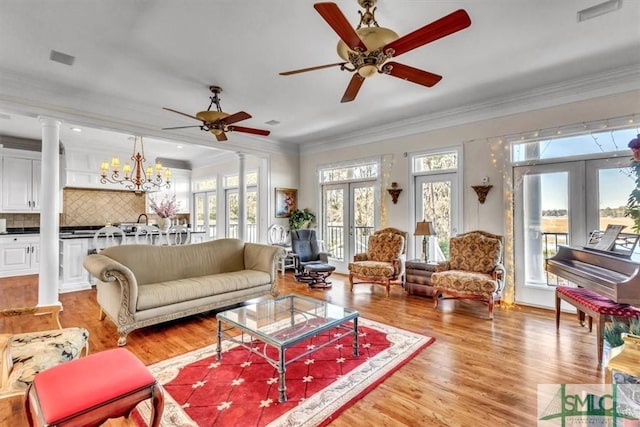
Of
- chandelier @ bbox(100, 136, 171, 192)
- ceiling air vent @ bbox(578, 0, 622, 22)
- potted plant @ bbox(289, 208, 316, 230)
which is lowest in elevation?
potted plant @ bbox(289, 208, 316, 230)

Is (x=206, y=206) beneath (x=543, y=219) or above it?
above

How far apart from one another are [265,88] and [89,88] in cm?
227

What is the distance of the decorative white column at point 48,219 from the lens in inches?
156

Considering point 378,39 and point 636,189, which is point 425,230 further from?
point 378,39

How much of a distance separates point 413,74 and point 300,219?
472 centimetres

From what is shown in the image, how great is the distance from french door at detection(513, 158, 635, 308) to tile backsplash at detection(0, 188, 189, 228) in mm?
8821

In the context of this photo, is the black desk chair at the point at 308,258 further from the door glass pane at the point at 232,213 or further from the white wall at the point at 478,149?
the door glass pane at the point at 232,213

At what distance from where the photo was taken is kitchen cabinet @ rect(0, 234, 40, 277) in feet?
19.8

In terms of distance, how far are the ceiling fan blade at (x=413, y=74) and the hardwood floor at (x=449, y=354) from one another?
2387 mm

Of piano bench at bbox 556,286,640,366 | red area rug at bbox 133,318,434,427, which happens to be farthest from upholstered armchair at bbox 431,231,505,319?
red area rug at bbox 133,318,434,427

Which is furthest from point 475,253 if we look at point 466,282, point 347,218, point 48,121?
point 48,121

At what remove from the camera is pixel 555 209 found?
13.3 feet

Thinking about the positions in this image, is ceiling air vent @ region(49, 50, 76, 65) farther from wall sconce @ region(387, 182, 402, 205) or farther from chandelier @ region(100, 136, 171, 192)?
wall sconce @ region(387, 182, 402, 205)

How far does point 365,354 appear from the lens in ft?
9.12
